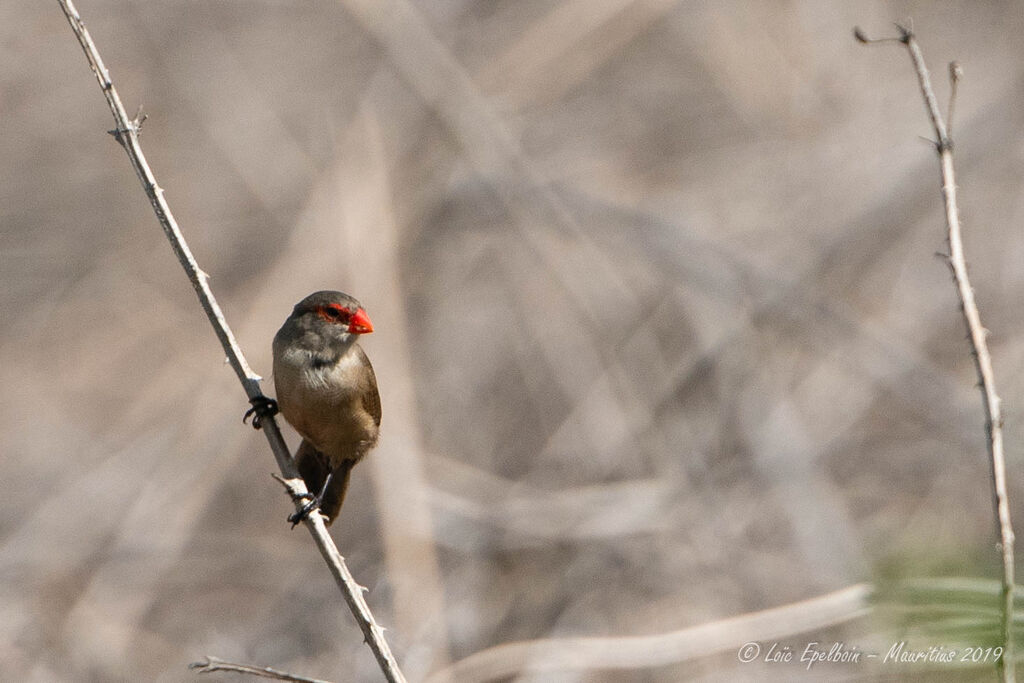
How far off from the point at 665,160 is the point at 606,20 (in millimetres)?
1283

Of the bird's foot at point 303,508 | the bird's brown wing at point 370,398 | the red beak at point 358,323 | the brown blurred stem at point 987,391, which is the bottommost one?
the brown blurred stem at point 987,391

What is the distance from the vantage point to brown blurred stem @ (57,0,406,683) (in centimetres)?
271

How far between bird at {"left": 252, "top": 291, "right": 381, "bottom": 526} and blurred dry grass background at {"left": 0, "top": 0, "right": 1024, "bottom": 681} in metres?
1.63

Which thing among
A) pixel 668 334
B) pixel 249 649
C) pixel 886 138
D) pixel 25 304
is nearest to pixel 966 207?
pixel 886 138

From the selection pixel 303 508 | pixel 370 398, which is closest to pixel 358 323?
pixel 370 398

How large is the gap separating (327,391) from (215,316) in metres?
0.85

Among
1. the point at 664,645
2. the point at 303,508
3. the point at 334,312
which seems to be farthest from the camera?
the point at 664,645

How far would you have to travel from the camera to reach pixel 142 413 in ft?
25.1

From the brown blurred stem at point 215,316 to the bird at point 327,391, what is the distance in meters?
0.52

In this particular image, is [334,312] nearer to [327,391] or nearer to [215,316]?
[327,391]

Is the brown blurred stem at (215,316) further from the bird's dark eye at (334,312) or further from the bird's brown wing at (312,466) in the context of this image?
the bird's brown wing at (312,466)

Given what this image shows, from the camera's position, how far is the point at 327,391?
Answer: 3.85 m

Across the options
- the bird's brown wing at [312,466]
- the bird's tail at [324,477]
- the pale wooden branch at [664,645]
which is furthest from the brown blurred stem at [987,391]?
the bird's brown wing at [312,466]

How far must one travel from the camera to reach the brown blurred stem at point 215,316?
2.71 meters
